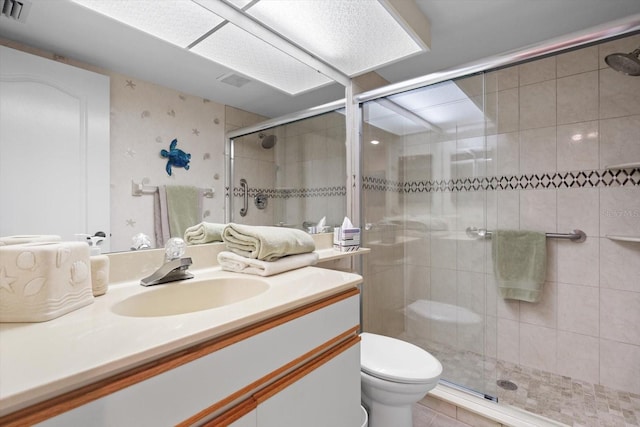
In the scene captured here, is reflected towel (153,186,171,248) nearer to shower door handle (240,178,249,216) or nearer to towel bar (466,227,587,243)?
shower door handle (240,178,249,216)

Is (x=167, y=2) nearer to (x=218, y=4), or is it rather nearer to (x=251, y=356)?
(x=218, y=4)

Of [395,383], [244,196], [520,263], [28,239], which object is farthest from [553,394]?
[28,239]

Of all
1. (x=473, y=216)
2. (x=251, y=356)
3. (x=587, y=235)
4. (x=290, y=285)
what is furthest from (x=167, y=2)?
(x=587, y=235)

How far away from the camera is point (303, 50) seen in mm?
1510

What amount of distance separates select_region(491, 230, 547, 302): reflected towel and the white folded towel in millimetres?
1414

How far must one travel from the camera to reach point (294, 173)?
1514mm

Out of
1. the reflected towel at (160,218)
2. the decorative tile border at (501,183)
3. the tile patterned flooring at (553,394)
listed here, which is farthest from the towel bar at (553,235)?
the reflected towel at (160,218)

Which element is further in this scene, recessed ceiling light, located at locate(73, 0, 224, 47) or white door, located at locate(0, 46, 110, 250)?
recessed ceiling light, located at locate(73, 0, 224, 47)

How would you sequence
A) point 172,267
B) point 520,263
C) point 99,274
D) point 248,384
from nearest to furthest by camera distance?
1. point 248,384
2. point 99,274
3. point 172,267
4. point 520,263

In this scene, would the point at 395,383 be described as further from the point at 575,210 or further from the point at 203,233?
the point at 575,210

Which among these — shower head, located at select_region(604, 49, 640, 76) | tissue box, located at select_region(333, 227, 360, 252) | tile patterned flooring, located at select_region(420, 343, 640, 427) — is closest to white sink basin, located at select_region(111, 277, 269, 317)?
tissue box, located at select_region(333, 227, 360, 252)

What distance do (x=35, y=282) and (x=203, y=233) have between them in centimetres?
56

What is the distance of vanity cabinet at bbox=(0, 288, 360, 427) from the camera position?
431 millimetres

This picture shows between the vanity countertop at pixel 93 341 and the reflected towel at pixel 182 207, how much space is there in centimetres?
33
